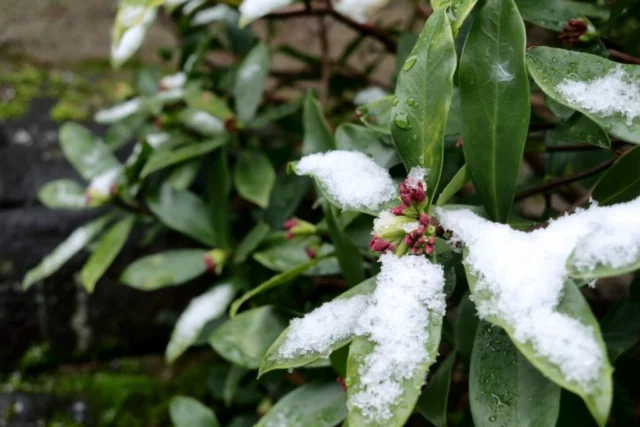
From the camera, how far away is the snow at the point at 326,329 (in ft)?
1.66

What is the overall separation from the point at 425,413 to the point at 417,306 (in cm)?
20

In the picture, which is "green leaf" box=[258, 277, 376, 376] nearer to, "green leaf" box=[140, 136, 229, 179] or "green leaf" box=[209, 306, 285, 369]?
"green leaf" box=[209, 306, 285, 369]

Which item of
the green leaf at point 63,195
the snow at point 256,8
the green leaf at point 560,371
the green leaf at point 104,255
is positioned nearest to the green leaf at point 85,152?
the green leaf at point 63,195

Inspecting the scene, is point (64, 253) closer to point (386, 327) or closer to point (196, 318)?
point (196, 318)

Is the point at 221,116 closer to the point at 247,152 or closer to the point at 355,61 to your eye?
the point at 247,152

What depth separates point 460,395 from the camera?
3.87 feet

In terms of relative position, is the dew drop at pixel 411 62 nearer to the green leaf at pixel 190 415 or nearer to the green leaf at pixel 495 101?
the green leaf at pixel 495 101

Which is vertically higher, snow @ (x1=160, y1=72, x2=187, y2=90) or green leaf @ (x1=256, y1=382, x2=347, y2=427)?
snow @ (x1=160, y1=72, x2=187, y2=90)

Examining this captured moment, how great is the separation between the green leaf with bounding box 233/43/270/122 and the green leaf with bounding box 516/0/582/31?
21.4 inches

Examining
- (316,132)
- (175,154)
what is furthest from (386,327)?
(175,154)

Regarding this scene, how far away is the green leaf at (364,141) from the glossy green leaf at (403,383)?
0.29m

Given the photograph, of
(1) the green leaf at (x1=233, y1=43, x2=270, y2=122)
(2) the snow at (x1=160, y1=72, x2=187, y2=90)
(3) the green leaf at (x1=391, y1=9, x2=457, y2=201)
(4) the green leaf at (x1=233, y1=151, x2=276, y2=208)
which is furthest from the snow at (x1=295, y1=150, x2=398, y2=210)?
(2) the snow at (x1=160, y1=72, x2=187, y2=90)

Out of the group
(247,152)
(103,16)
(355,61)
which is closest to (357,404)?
(247,152)

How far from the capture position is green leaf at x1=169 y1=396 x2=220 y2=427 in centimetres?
100
